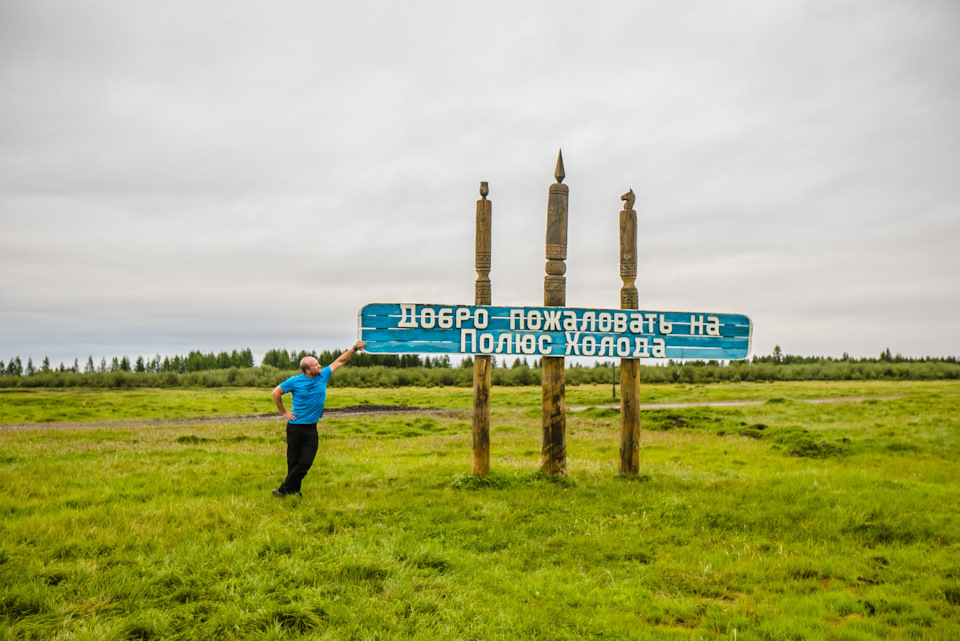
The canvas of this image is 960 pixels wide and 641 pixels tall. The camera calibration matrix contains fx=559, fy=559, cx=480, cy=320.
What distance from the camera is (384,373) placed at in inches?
4198

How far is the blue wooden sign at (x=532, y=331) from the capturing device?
11617 millimetres

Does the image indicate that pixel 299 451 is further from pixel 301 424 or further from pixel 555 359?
pixel 555 359

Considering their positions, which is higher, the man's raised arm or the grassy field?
the man's raised arm

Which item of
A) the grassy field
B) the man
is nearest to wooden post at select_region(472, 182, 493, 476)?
the grassy field

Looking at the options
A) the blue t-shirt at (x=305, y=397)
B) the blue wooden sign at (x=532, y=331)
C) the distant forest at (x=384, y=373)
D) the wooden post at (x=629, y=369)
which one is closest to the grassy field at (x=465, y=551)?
the wooden post at (x=629, y=369)

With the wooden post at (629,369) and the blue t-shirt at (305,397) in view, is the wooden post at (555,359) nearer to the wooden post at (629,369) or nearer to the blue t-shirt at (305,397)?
the wooden post at (629,369)

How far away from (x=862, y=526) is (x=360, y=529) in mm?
8108

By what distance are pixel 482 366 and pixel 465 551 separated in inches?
184

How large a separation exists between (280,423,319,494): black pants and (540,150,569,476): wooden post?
481 cm

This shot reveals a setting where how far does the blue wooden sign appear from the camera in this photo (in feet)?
38.1

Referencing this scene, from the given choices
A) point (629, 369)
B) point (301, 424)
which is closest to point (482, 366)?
point (629, 369)

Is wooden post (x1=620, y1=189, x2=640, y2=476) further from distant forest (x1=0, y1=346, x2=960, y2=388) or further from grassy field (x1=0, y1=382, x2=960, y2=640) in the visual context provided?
distant forest (x1=0, y1=346, x2=960, y2=388)

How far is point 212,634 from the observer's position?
542 cm

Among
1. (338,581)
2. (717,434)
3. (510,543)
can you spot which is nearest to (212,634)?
(338,581)
